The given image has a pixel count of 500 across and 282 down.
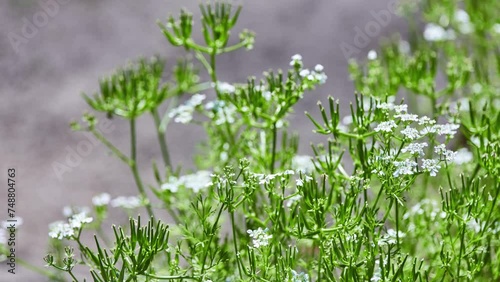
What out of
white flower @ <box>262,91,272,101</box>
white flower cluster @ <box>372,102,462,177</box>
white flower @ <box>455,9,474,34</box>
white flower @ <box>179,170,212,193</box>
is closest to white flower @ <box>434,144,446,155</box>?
white flower cluster @ <box>372,102,462,177</box>

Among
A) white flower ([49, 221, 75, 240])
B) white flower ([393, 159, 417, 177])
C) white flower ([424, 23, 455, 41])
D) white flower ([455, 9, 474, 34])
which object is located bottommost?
white flower ([49, 221, 75, 240])

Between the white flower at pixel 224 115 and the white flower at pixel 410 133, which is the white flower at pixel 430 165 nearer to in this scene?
the white flower at pixel 410 133

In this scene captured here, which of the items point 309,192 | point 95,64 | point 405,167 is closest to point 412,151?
point 405,167

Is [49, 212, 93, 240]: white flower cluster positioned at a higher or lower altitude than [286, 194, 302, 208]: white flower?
lower

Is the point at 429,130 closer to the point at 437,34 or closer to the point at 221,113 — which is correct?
the point at 221,113

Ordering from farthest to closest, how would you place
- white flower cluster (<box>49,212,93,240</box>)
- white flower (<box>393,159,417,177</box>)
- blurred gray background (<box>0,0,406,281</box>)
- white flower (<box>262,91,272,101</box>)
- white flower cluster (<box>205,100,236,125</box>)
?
blurred gray background (<box>0,0,406,281</box>) < white flower cluster (<box>205,100,236,125</box>) < white flower (<box>262,91,272,101</box>) < white flower cluster (<box>49,212,93,240</box>) < white flower (<box>393,159,417,177</box>)

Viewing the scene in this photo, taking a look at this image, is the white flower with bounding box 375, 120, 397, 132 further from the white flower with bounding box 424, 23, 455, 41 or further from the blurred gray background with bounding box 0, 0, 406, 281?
the blurred gray background with bounding box 0, 0, 406, 281

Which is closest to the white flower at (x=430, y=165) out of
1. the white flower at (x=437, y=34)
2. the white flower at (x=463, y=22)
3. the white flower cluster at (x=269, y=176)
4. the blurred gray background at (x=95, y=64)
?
the white flower cluster at (x=269, y=176)
